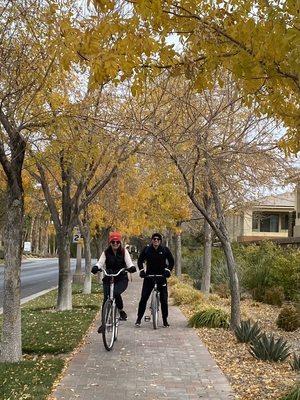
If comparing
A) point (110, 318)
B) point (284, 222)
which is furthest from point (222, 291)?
point (284, 222)

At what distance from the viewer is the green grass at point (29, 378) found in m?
6.18

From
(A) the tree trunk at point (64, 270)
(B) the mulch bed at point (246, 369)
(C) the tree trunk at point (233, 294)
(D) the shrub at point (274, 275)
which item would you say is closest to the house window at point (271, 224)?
(D) the shrub at point (274, 275)

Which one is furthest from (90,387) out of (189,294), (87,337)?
(189,294)

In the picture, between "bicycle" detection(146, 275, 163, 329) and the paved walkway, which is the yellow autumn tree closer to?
the paved walkway

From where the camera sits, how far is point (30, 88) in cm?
823

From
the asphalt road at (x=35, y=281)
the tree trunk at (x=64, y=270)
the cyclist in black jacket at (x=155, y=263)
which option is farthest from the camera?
the asphalt road at (x=35, y=281)

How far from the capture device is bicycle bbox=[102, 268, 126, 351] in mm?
8898

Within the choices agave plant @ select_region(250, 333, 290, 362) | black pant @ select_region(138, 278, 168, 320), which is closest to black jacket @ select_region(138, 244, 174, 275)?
black pant @ select_region(138, 278, 168, 320)

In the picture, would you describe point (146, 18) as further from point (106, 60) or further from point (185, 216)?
point (185, 216)

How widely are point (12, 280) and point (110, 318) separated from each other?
6.81 feet

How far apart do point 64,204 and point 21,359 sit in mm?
7092

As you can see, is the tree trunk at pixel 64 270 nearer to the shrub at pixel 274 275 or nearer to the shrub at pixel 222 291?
the shrub at pixel 222 291

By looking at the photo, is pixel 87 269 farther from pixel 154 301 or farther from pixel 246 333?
pixel 246 333

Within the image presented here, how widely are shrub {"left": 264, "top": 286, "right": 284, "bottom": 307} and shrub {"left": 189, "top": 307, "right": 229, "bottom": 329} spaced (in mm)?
5851
